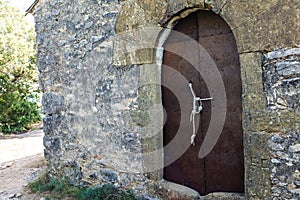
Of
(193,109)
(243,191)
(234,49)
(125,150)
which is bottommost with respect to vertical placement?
(243,191)

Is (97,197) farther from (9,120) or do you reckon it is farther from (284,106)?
(9,120)

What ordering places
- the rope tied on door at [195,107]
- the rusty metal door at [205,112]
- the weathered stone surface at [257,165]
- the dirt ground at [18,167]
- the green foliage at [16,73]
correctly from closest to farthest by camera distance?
the weathered stone surface at [257,165] < the rusty metal door at [205,112] < the rope tied on door at [195,107] < the dirt ground at [18,167] < the green foliage at [16,73]

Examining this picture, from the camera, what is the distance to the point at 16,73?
12312 mm

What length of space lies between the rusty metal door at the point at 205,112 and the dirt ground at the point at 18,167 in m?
2.26

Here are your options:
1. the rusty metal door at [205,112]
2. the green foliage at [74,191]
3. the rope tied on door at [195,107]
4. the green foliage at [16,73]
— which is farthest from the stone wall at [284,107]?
the green foliage at [16,73]

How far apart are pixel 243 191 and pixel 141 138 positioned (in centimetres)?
122

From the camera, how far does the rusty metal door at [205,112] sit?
117 inches

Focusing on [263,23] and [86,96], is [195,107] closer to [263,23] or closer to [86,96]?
[263,23]

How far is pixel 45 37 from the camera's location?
4527mm

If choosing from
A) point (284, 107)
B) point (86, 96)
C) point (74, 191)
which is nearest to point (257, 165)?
point (284, 107)

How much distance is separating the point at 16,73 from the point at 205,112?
10984mm

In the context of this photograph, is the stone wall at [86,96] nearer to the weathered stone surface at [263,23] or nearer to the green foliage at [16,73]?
the weathered stone surface at [263,23]

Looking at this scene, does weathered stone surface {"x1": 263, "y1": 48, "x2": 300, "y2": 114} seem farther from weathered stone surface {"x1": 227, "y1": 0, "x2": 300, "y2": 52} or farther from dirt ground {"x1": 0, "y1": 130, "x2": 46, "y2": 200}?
dirt ground {"x1": 0, "y1": 130, "x2": 46, "y2": 200}

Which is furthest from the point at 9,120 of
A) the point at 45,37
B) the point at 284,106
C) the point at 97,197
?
the point at 284,106
